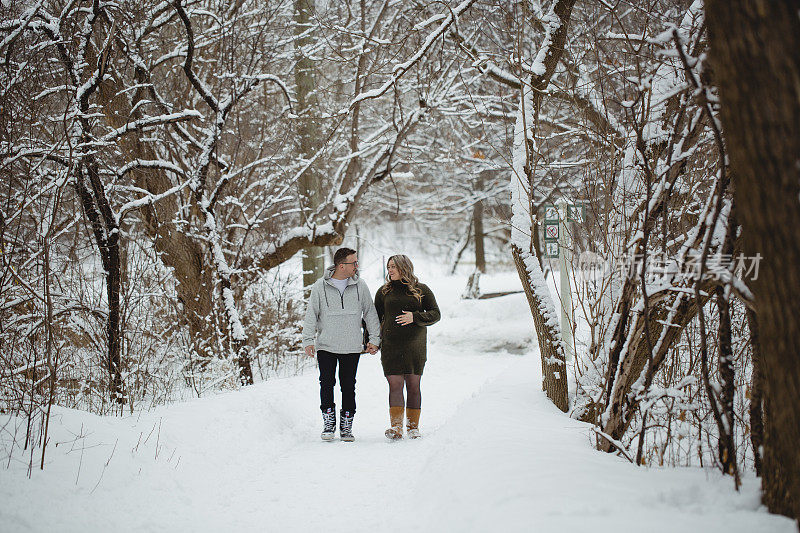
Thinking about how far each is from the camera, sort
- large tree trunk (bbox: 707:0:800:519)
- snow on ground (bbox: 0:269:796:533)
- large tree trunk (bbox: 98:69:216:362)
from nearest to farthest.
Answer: large tree trunk (bbox: 707:0:800:519)
snow on ground (bbox: 0:269:796:533)
large tree trunk (bbox: 98:69:216:362)

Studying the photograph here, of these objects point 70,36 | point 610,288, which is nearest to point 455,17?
point 610,288

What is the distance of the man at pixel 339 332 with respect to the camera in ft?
18.1

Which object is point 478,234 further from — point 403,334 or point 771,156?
point 771,156

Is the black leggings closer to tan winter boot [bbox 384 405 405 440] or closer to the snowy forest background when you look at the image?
tan winter boot [bbox 384 405 405 440]

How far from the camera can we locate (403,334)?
18.4 feet

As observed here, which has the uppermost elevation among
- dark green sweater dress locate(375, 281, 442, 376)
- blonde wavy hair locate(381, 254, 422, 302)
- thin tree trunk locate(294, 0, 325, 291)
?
thin tree trunk locate(294, 0, 325, 291)

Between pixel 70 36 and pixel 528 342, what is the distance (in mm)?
9242

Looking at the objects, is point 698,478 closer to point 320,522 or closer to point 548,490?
point 548,490

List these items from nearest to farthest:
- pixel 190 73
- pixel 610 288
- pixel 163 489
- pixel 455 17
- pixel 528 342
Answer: pixel 163 489
pixel 610 288
pixel 455 17
pixel 190 73
pixel 528 342

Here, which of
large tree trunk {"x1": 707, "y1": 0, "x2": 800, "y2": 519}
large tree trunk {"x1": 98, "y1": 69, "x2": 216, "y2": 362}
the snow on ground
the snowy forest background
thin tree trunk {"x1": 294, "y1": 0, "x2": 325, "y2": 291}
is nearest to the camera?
large tree trunk {"x1": 707, "y1": 0, "x2": 800, "y2": 519}

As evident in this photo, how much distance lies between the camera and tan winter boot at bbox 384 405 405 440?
5500 mm

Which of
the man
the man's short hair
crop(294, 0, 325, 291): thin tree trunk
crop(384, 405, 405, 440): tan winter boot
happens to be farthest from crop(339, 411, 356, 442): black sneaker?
crop(294, 0, 325, 291): thin tree trunk

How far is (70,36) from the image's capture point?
22.7ft

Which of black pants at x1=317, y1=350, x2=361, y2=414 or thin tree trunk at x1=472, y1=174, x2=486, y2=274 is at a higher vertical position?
thin tree trunk at x1=472, y1=174, x2=486, y2=274
